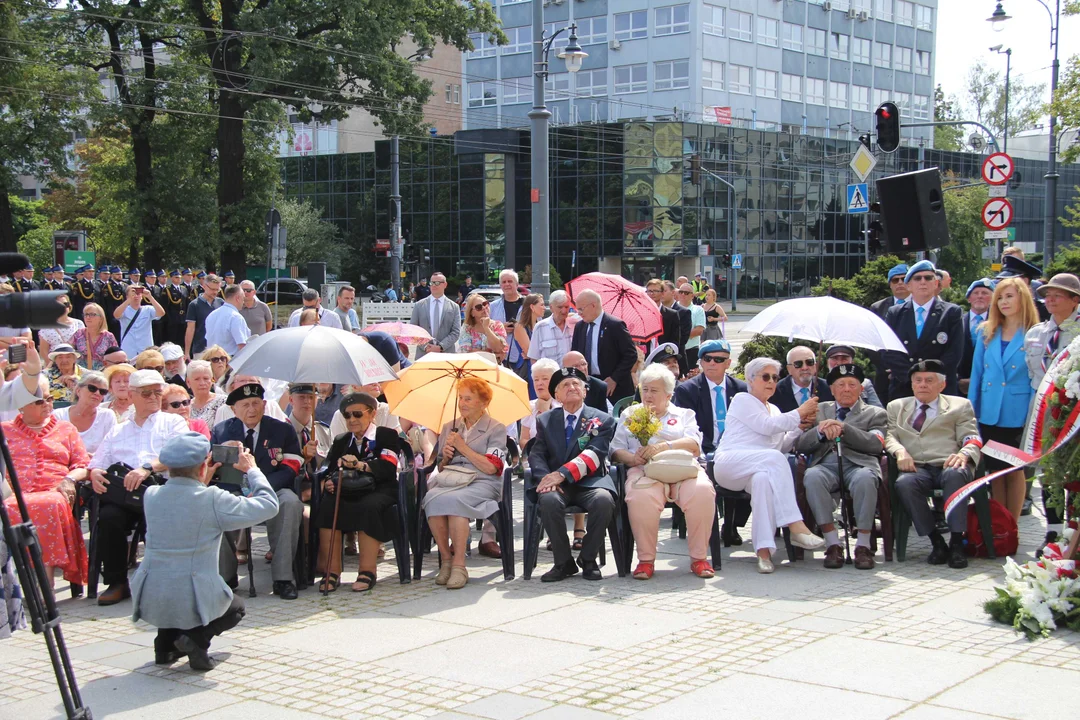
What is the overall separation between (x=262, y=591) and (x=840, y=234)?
64079mm

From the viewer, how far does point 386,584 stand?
8.05 meters

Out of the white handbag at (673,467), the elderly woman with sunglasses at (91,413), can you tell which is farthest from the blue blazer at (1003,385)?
the elderly woman with sunglasses at (91,413)

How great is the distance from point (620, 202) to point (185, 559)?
178 feet

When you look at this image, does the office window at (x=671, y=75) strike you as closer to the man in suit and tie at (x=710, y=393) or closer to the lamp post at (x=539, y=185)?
the lamp post at (x=539, y=185)

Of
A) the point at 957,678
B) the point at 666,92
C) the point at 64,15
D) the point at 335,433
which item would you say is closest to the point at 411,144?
the point at 666,92

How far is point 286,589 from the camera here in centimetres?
768

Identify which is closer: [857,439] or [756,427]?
[857,439]

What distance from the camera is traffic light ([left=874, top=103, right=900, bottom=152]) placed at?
15633mm

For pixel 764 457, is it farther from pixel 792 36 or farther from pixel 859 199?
pixel 792 36

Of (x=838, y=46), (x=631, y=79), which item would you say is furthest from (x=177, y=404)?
(x=838, y=46)

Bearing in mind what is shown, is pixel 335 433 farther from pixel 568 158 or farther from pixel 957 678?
pixel 568 158

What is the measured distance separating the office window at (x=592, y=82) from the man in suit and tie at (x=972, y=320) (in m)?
58.3

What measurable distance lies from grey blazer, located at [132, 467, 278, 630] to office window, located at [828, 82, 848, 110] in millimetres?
71740

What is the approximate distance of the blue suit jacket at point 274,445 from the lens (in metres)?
8.03
